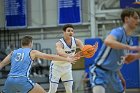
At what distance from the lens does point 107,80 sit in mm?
4688

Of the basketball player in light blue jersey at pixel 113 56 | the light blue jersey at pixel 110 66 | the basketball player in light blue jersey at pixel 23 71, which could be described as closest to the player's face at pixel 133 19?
the basketball player in light blue jersey at pixel 113 56

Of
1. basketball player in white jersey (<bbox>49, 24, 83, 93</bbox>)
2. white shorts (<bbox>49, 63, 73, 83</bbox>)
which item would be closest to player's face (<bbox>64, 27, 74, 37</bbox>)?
basketball player in white jersey (<bbox>49, 24, 83, 93</bbox>)

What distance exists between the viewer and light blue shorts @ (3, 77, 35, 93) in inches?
247

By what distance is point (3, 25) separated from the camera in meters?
16.2

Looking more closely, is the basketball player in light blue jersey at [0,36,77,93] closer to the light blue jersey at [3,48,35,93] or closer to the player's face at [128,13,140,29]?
the light blue jersey at [3,48,35,93]

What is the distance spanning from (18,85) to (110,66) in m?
2.19

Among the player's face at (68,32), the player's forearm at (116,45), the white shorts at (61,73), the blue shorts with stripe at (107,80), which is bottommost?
the white shorts at (61,73)

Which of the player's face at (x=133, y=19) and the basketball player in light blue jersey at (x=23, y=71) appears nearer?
the player's face at (x=133, y=19)

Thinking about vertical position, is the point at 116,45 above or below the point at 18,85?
above

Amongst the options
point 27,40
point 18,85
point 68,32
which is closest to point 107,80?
point 18,85

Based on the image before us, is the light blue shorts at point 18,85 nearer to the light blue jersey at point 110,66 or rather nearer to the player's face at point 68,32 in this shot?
the light blue jersey at point 110,66

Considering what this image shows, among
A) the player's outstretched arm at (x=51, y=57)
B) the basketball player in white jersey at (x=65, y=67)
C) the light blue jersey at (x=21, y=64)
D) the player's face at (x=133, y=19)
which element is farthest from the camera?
the basketball player in white jersey at (x=65, y=67)

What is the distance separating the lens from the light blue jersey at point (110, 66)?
14.9 feet

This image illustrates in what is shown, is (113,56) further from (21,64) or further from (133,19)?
(21,64)
